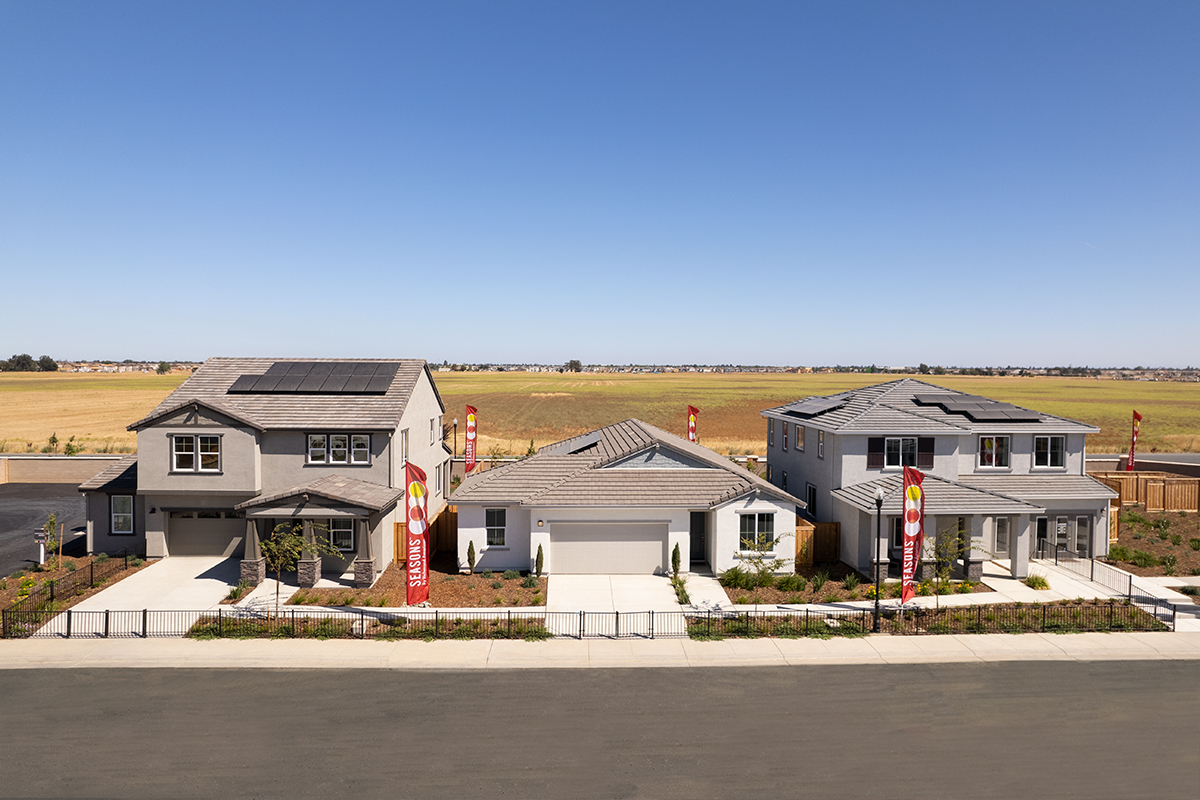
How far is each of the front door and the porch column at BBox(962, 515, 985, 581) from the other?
398 inches

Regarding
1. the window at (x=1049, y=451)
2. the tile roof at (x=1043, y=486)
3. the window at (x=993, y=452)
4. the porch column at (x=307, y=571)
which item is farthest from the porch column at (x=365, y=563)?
the window at (x=1049, y=451)

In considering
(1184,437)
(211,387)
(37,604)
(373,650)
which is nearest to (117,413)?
(211,387)

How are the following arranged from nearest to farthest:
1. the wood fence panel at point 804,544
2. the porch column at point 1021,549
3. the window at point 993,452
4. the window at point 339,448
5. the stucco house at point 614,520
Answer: the porch column at point 1021,549 < the stucco house at point 614,520 < the wood fence panel at point 804,544 < the window at point 339,448 < the window at point 993,452

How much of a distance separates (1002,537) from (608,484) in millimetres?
17626

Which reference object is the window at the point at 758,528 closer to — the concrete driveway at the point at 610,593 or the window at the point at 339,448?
the concrete driveway at the point at 610,593

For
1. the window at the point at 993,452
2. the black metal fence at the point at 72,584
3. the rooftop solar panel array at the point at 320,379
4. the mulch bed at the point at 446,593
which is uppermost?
the rooftop solar panel array at the point at 320,379

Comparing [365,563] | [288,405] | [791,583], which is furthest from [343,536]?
[791,583]

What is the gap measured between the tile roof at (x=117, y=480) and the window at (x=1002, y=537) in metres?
37.6

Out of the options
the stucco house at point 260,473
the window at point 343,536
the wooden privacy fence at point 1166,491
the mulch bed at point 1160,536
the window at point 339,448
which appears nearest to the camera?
the stucco house at point 260,473

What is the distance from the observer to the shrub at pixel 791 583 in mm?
25828

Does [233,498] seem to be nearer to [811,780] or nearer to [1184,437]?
[811,780]

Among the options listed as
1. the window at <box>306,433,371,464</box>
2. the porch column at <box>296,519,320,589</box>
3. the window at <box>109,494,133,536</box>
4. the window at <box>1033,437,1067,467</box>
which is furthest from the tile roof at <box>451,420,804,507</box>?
the window at <box>109,494,133,536</box>

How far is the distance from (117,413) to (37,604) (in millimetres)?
82251

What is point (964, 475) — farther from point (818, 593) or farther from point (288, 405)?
point (288, 405)
